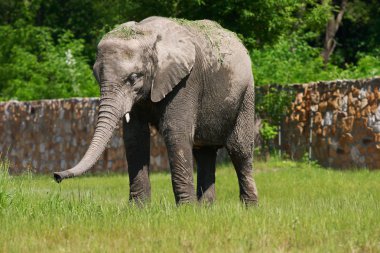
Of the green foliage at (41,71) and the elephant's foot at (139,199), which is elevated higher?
the elephant's foot at (139,199)

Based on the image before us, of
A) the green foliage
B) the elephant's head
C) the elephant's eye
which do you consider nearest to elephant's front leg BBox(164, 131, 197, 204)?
the elephant's head

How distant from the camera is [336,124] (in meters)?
22.8

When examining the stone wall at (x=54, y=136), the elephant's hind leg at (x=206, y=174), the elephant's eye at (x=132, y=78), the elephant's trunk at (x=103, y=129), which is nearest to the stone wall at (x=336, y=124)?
the stone wall at (x=54, y=136)

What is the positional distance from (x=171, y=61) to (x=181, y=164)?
115cm

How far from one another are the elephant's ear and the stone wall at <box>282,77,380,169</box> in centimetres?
1004

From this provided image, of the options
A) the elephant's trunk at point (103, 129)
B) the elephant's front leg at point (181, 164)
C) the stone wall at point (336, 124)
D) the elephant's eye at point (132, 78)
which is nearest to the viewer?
the elephant's trunk at point (103, 129)

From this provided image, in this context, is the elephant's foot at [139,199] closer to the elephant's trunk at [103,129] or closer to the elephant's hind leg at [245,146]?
the elephant's trunk at [103,129]

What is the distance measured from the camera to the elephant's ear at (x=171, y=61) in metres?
11.8

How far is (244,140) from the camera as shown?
1341 centimetres

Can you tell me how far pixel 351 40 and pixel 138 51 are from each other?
33.9m

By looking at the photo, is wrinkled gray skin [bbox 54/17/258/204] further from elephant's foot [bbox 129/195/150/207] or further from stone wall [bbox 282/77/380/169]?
stone wall [bbox 282/77/380/169]

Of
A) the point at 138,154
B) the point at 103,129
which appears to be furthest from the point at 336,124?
the point at 103,129

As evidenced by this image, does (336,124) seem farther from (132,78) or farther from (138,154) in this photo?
(132,78)

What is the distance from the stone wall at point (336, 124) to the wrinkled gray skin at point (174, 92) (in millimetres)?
8750
